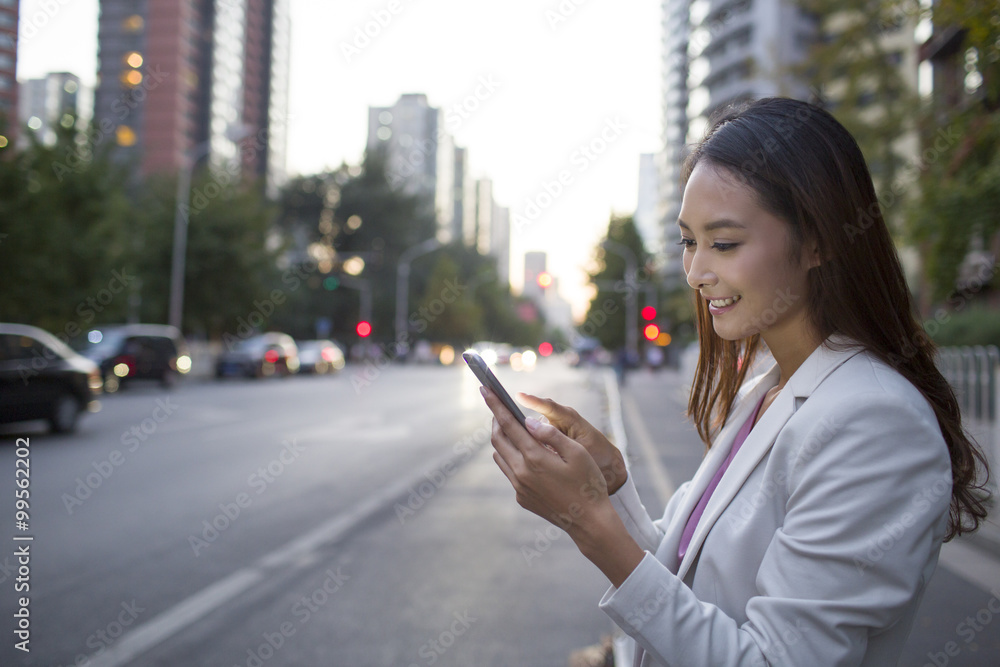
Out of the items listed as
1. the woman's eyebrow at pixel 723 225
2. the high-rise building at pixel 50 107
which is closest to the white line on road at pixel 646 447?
the woman's eyebrow at pixel 723 225

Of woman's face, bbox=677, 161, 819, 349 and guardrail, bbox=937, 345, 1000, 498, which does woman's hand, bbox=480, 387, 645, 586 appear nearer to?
woman's face, bbox=677, 161, 819, 349

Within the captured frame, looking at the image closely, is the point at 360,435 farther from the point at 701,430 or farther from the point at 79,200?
the point at 79,200

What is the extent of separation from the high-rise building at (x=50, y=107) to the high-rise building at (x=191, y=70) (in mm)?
47159

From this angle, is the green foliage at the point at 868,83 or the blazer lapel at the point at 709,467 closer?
the blazer lapel at the point at 709,467

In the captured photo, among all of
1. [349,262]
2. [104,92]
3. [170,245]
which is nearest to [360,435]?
[170,245]

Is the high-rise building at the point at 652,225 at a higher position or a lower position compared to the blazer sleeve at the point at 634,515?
higher

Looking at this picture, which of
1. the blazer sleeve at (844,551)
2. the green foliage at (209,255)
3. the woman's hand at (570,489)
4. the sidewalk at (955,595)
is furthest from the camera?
the green foliage at (209,255)

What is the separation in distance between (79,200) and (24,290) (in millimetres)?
4127

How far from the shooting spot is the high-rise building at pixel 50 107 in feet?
73.2

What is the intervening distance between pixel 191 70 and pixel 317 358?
58.8m

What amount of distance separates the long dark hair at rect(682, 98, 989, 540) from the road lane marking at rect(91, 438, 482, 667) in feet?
11.4

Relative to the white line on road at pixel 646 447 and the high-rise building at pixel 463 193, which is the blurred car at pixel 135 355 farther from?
the high-rise building at pixel 463 193

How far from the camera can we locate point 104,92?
86188 millimetres

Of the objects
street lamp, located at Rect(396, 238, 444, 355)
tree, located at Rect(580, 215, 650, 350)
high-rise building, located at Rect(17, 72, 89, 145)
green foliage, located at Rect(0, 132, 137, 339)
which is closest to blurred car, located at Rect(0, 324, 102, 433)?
green foliage, located at Rect(0, 132, 137, 339)
